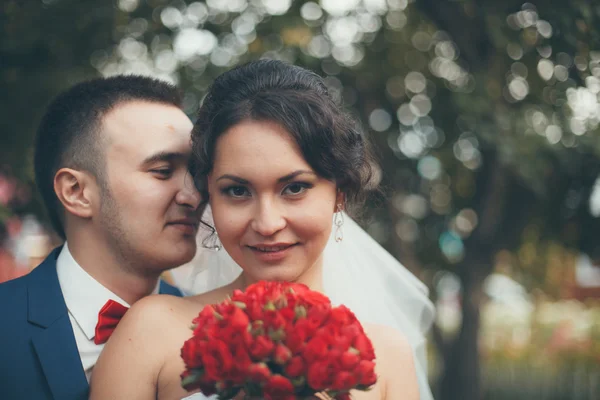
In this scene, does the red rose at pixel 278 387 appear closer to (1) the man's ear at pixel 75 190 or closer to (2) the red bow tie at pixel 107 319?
(2) the red bow tie at pixel 107 319

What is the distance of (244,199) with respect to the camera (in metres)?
2.60

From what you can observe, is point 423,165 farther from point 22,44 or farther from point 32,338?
point 32,338

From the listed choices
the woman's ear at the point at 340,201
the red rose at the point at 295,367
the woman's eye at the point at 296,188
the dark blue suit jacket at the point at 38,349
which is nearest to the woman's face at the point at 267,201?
the woman's eye at the point at 296,188

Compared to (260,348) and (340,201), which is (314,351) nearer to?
(260,348)

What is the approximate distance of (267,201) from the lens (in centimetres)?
253

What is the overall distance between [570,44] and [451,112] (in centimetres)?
284

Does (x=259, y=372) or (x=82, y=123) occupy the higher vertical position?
(x=82, y=123)

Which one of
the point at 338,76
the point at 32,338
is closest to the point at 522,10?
the point at 338,76

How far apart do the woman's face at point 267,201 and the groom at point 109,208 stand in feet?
1.92

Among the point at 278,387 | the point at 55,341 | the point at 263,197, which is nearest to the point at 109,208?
the point at 55,341

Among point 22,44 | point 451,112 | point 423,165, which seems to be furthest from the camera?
point 423,165

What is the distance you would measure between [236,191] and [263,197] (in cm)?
14

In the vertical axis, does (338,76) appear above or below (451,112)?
above

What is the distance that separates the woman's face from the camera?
2.53 metres
